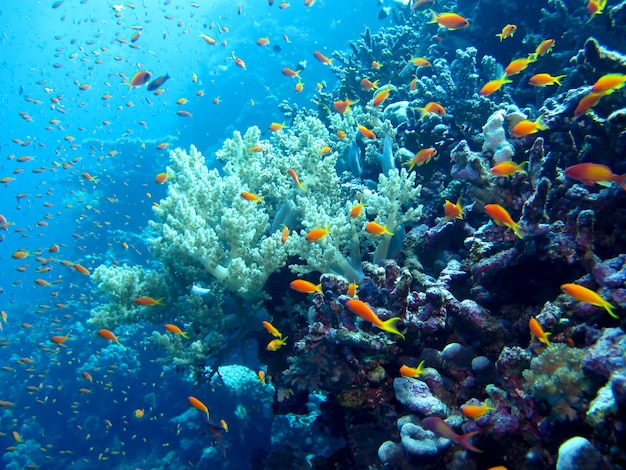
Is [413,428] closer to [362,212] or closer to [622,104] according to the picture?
[362,212]

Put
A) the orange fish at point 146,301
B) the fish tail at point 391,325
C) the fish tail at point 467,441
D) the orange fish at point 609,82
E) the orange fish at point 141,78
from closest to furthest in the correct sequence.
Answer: the fish tail at point 467,441
the fish tail at point 391,325
the orange fish at point 609,82
the orange fish at point 146,301
the orange fish at point 141,78

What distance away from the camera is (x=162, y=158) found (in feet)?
69.4

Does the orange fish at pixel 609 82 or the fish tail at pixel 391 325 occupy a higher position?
the orange fish at pixel 609 82

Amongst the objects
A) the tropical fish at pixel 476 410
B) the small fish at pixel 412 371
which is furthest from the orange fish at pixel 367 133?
the tropical fish at pixel 476 410

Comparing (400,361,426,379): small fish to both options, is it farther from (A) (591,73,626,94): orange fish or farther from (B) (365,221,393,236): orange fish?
(A) (591,73,626,94): orange fish

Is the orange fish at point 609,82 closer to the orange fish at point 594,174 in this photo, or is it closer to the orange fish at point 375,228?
the orange fish at point 594,174

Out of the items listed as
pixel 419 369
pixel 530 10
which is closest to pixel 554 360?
pixel 419 369

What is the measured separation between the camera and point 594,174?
2.62 meters

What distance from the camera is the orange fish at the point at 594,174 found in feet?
8.39

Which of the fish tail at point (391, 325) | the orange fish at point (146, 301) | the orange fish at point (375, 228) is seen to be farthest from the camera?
the orange fish at point (146, 301)

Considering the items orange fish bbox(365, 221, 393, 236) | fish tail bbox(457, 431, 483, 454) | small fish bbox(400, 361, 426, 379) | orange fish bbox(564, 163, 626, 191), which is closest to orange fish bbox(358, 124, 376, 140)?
orange fish bbox(365, 221, 393, 236)

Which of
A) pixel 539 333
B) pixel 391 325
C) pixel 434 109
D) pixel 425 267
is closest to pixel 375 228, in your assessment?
pixel 425 267

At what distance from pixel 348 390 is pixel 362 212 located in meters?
2.10

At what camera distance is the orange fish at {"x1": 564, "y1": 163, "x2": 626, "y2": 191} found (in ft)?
8.39
